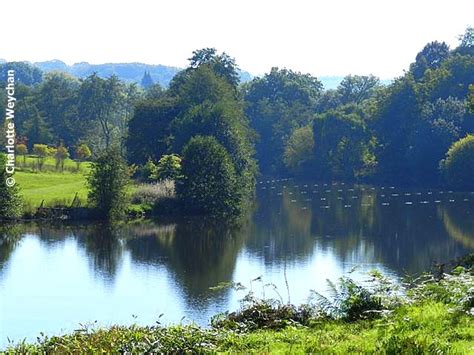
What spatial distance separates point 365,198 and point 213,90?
1712 centimetres

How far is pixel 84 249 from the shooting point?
38.3 m

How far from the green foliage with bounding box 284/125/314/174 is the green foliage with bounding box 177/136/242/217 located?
38464 millimetres

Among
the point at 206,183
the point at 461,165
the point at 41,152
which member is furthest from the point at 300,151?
the point at 206,183

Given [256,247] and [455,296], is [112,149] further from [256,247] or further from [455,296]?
[455,296]

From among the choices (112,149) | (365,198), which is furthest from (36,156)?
(365,198)

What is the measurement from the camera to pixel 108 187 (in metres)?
48.6

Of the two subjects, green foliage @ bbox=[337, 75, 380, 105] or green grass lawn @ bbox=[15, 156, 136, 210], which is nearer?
green grass lawn @ bbox=[15, 156, 136, 210]

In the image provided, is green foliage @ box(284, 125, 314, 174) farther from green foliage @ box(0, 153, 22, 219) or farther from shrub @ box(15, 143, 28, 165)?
green foliage @ box(0, 153, 22, 219)

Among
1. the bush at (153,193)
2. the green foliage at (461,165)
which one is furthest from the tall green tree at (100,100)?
the green foliage at (461,165)

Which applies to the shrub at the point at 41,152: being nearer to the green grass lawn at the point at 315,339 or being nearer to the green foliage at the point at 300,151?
the green foliage at the point at 300,151

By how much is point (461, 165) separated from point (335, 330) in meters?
65.7

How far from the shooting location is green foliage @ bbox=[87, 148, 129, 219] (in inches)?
1912

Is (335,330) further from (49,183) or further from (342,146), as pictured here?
(342,146)

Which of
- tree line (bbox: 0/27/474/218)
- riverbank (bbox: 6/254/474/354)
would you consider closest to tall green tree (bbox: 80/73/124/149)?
tree line (bbox: 0/27/474/218)
